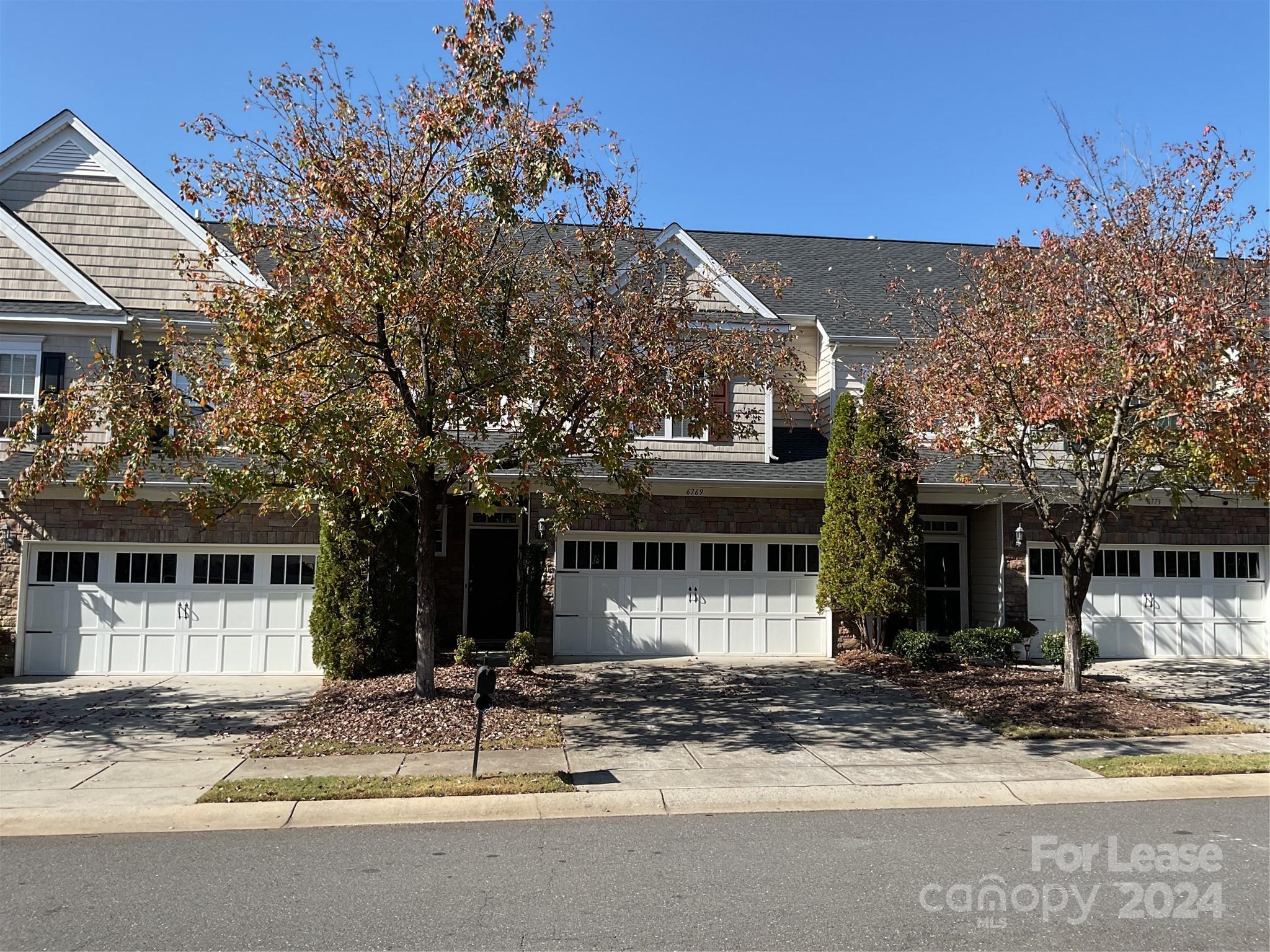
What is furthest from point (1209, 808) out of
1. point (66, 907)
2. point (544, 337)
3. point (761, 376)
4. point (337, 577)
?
point (337, 577)

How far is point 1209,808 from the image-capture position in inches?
324

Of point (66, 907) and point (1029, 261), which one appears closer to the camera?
point (66, 907)

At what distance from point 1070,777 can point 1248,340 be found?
5.49m

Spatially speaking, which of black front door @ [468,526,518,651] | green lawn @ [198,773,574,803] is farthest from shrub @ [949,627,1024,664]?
green lawn @ [198,773,574,803]

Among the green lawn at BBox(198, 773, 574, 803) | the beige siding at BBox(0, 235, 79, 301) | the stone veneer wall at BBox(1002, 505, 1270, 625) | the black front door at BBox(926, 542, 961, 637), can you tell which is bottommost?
the green lawn at BBox(198, 773, 574, 803)

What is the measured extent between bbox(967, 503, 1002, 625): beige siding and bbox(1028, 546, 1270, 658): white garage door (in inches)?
23.2

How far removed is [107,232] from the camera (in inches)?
667

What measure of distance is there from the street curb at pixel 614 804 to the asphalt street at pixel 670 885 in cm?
26

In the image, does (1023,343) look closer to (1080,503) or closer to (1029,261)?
(1029,261)

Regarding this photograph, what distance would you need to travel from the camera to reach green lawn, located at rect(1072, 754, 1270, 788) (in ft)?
30.5

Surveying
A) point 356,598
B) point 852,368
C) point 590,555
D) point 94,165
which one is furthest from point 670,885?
point 94,165

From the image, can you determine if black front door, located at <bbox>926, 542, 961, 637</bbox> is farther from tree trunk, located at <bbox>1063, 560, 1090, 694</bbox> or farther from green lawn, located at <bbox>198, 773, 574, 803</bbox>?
green lawn, located at <bbox>198, 773, 574, 803</bbox>

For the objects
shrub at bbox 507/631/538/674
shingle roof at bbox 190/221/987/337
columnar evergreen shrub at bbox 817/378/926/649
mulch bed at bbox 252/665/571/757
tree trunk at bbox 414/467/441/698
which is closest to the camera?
mulch bed at bbox 252/665/571/757

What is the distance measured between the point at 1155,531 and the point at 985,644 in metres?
4.53
